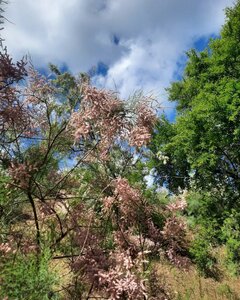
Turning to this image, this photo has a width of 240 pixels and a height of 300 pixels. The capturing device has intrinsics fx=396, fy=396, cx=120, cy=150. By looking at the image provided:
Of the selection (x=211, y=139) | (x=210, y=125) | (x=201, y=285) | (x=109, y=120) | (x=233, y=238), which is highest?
(x=210, y=125)

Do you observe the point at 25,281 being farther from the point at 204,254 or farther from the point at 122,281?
the point at 204,254

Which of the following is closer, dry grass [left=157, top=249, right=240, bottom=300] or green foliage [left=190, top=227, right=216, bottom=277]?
dry grass [left=157, top=249, right=240, bottom=300]

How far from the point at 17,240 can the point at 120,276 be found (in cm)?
111

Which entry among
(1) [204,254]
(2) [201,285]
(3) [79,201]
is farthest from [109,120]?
(1) [204,254]

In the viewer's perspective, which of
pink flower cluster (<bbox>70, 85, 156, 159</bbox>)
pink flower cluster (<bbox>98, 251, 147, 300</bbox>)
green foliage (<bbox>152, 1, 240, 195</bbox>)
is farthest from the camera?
green foliage (<bbox>152, 1, 240, 195</bbox>)

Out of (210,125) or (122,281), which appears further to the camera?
(210,125)

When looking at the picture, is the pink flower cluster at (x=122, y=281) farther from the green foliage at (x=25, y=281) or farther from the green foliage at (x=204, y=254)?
the green foliage at (x=204, y=254)

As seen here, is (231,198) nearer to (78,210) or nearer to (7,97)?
(78,210)

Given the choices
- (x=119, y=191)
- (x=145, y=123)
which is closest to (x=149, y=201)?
(x=119, y=191)

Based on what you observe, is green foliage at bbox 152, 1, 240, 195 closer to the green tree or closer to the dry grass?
the green tree

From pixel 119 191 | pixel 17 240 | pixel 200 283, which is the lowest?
pixel 17 240

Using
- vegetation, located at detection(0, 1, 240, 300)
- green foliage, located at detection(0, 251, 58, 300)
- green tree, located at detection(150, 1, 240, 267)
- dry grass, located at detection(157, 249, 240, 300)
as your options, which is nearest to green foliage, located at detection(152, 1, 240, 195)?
green tree, located at detection(150, 1, 240, 267)

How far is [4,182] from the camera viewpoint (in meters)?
3.56

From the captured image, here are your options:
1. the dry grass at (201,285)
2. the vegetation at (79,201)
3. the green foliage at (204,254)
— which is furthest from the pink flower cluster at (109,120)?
the green foliage at (204,254)
